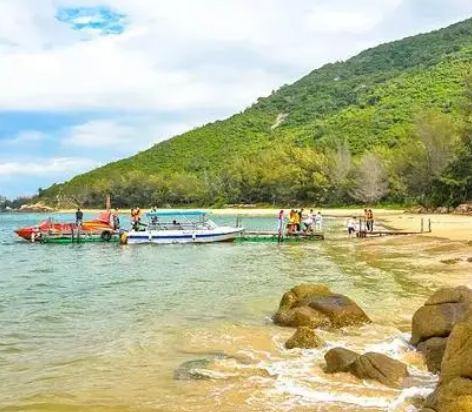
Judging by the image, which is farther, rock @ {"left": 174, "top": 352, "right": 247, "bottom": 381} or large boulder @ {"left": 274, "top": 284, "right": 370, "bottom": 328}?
large boulder @ {"left": 274, "top": 284, "right": 370, "bottom": 328}

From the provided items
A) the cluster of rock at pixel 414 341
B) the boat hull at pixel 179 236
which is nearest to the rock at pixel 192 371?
the cluster of rock at pixel 414 341

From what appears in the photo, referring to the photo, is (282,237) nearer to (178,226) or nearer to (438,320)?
(178,226)

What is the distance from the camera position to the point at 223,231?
1560 inches

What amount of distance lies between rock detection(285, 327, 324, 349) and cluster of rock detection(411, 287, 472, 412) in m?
1.82

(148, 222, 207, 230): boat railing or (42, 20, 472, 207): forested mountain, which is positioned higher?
(42, 20, 472, 207): forested mountain

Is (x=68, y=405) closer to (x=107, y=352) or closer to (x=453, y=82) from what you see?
(x=107, y=352)

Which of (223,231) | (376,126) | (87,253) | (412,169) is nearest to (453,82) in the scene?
(376,126)

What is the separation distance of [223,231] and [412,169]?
4241 cm

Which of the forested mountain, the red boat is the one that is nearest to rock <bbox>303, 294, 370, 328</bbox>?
the red boat

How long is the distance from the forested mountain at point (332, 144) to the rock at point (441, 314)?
1955 inches

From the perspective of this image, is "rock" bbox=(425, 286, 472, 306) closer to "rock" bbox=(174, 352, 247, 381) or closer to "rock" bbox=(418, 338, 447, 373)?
"rock" bbox=(418, 338, 447, 373)

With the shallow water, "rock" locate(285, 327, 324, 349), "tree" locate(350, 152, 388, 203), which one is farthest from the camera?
"tree" locate(350, 152, 388, 203)

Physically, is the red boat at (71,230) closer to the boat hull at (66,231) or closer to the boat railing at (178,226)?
the boat hull at (66,231)

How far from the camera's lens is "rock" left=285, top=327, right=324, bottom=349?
11.3 metres
